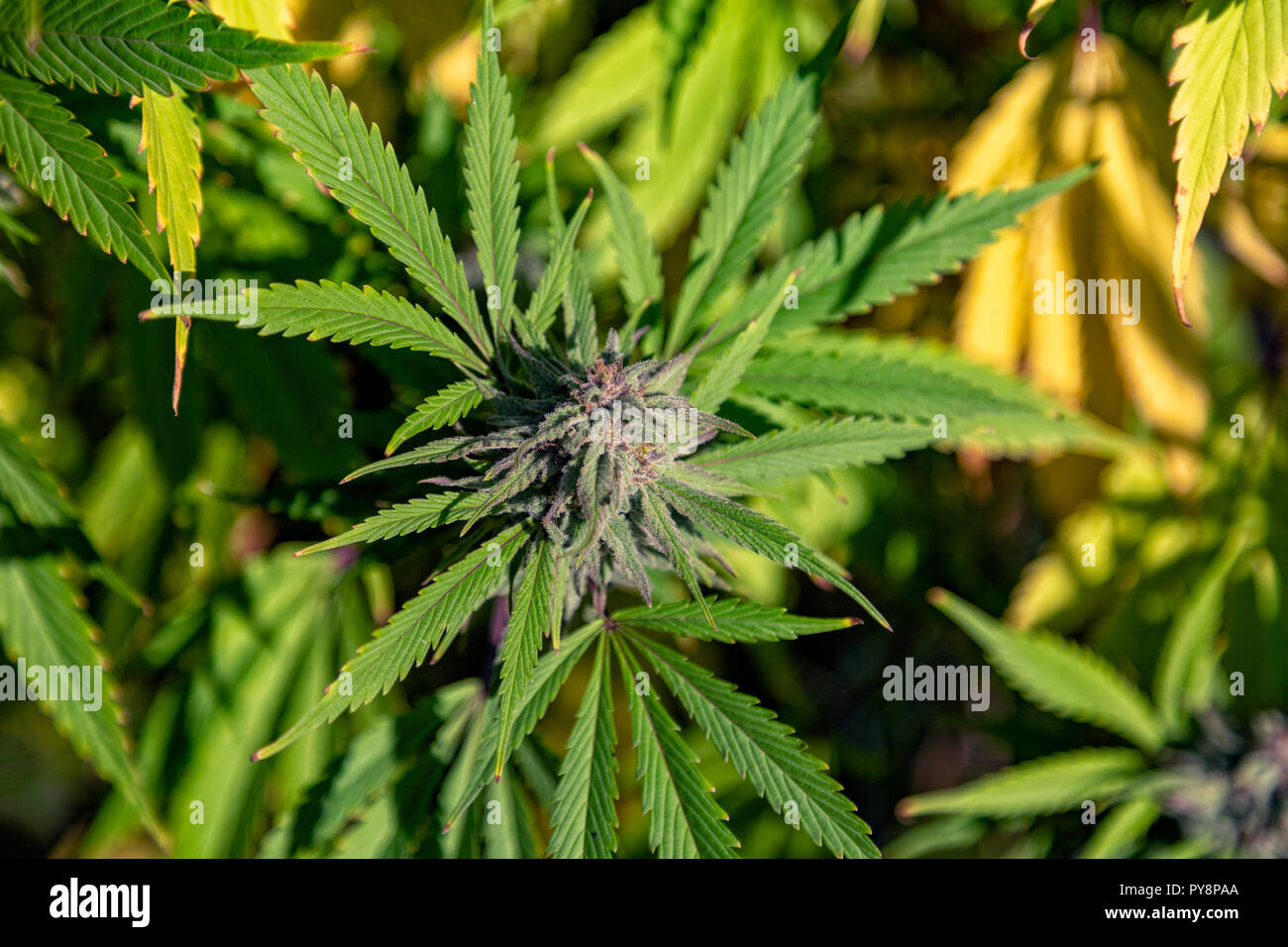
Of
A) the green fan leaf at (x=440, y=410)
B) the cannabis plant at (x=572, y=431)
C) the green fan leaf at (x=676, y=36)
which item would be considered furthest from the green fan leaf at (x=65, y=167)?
the green fan leaf at (x=676, y=36)

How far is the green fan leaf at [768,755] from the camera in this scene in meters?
0.79

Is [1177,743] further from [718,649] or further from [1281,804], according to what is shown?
[718,649]

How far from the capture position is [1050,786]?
1365 mm

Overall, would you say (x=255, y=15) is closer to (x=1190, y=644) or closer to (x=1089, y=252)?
(x=1089, y=252)

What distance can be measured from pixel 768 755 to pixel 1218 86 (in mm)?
827

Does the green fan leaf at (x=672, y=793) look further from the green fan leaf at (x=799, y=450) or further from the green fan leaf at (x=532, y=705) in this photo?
the green fan leaf at (x=799, y=450)

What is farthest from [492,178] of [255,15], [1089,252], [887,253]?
[1089,252]

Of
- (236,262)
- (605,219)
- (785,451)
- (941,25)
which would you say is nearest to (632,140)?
(605,219)

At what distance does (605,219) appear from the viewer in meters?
1.40

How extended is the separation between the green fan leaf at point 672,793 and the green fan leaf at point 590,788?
3 centimetres

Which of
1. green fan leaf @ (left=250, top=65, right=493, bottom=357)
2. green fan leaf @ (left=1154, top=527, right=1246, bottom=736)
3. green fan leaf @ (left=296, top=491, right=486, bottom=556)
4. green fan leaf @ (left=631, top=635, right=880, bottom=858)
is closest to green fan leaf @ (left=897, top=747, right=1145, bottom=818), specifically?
green fan leaf @ (left=1154, top=527, right=1246, bottom=736)

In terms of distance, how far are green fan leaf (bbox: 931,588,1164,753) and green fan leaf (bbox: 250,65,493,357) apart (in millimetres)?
949
